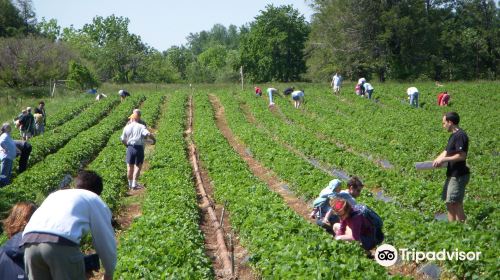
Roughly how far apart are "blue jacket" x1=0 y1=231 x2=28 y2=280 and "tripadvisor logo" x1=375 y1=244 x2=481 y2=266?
191 inches

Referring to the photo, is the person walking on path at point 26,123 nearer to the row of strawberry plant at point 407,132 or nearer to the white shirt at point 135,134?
the white shirt at point 135,134

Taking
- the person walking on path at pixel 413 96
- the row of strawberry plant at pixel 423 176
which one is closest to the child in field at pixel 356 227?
the row of strawberry plant at pixel 423 176

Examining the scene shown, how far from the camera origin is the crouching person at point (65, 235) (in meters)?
4.69

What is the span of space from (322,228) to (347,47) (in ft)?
157

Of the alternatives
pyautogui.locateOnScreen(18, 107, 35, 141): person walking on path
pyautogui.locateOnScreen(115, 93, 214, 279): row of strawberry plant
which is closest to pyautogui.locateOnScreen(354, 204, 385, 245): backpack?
pyautogui.locateOnScreen(115, 93, 214, 279): row of strawberry plant

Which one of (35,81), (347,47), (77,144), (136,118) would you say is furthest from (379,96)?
(35,81)

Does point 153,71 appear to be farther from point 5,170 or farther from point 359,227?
point 359,227

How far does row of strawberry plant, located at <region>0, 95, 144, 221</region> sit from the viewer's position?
1285cm

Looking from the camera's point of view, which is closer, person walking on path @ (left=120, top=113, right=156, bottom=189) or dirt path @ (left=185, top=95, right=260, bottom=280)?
dirt path @ (left=185, top=95, right=260, bottom=280)

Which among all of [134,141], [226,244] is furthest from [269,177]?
[226,244]

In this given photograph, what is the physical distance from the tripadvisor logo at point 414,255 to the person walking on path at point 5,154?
34.9ft

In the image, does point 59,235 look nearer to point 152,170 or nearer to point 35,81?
point 152,170

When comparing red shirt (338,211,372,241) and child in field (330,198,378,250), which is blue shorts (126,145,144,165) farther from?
red shirt (338,211,372,241)

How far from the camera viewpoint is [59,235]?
468 cm
